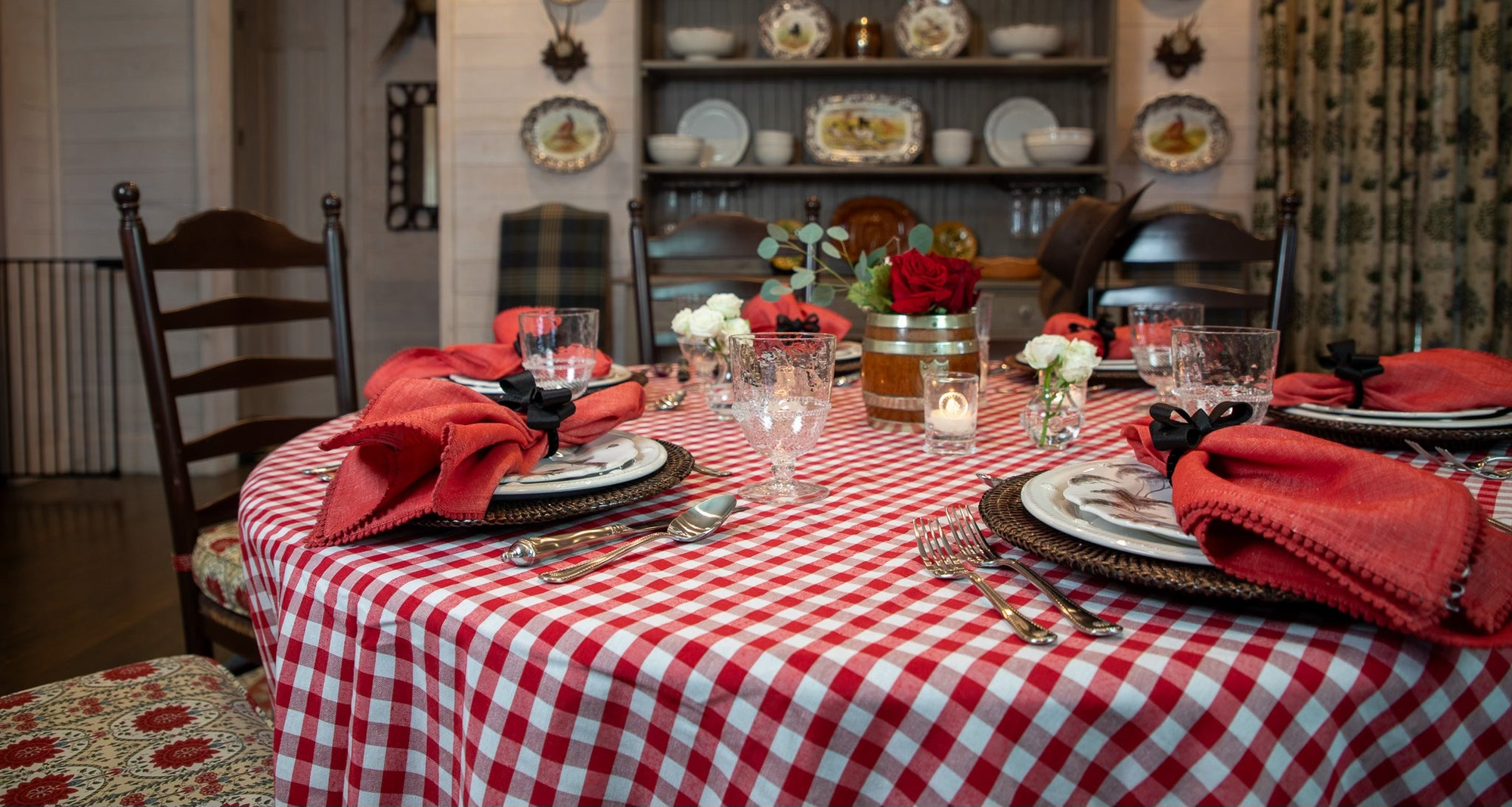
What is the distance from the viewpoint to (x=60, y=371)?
4.21m

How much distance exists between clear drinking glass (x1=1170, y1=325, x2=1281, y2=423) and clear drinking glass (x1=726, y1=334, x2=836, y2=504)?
0.38 meters

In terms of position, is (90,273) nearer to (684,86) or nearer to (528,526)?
(684,86)

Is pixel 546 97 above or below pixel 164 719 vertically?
above

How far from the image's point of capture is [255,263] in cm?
181

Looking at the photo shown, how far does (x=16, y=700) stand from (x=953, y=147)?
301 cm

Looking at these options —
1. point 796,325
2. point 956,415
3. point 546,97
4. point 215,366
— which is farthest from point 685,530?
point 546,97

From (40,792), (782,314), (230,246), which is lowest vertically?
(40,792)

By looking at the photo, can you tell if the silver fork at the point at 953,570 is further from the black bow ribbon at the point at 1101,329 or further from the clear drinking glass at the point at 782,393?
the black bow ribbon at the point at 1101,329

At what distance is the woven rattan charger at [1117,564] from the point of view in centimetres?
60

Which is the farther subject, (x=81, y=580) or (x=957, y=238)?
(x=957, y=238)

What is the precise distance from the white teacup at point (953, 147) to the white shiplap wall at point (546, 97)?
51 cm

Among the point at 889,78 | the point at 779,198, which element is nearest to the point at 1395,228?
the point at 889,78

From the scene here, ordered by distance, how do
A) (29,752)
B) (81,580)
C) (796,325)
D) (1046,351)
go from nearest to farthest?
(29,752) → (1046,351) → (796,325) → (81,580)

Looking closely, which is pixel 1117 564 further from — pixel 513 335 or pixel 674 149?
pixel 674 149
